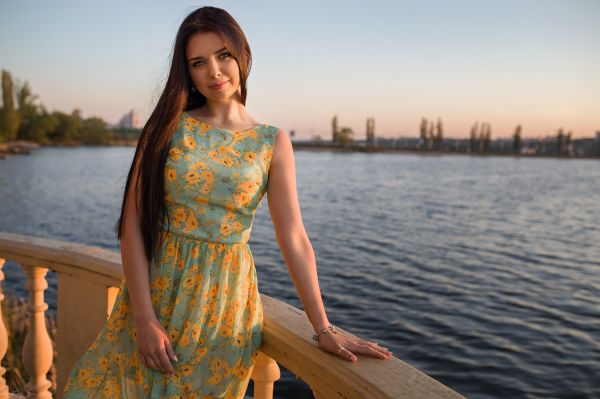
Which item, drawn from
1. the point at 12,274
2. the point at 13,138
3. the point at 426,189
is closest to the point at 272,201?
the point at 12,274

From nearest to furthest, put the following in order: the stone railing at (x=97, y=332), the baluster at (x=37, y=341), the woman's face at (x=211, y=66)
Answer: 1. the stone railing at (x=97, y=332)
2. the woman's face at (x=211, y=66)
3. the baluster at (x=37, y=341)

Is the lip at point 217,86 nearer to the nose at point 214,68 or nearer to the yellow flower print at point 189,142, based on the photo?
the nose at point 214,68

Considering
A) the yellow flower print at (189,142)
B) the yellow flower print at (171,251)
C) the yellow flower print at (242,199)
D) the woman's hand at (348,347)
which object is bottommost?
the woman's hand at (348,347)

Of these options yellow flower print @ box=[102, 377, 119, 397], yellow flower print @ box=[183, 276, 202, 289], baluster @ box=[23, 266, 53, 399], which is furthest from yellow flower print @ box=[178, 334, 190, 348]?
baluster @ box=[23, 266, 53, 399]

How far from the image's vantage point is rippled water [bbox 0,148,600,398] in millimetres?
6332

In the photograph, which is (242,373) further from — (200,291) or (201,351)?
(200,291)

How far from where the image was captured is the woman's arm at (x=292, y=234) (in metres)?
1.18

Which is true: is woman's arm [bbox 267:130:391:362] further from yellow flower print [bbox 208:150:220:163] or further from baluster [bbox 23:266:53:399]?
baluster [bbox 23:266:53:399]

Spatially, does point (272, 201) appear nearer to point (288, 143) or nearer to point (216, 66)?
point (288, 143)

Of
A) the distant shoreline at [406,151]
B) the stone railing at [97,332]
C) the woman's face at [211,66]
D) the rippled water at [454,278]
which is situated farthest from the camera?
the distant shoreline at [406,151]

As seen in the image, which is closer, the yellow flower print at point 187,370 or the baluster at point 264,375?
the yellow flower print at point 187,370

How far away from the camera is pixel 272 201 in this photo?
129 centimetres

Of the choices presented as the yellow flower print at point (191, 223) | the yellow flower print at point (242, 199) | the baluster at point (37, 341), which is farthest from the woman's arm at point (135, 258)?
the baluster at point (37, 341)

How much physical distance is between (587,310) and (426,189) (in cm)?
2115
